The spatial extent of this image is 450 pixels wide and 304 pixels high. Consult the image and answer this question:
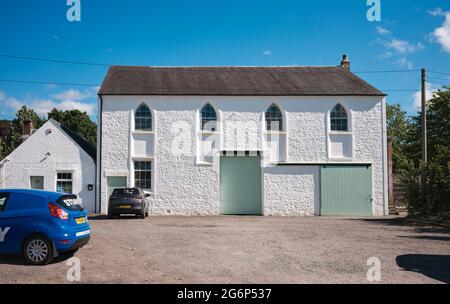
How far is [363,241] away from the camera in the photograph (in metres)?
11.1

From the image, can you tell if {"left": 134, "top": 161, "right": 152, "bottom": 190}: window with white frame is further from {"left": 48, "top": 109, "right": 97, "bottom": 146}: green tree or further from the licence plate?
{"left": 48, "top": 109, "right": 97, "bottom": 146}: green tree

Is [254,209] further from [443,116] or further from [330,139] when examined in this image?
[443,116]

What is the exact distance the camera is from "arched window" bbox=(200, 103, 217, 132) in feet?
70.1

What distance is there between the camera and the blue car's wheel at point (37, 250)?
7.61 meters

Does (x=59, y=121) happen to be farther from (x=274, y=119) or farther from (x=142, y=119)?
(x=274, y=119)

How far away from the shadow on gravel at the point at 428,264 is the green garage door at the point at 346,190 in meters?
11.9

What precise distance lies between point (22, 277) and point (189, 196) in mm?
14096

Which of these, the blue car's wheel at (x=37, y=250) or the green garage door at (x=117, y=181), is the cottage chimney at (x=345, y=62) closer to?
the green garage door at (x=117, y=181)

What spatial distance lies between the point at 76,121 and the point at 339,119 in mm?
39702

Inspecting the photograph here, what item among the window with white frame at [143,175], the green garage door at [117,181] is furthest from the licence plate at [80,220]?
the green garage door at [117,181]

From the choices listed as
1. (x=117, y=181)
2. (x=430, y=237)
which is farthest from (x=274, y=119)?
(x=430, y=237)

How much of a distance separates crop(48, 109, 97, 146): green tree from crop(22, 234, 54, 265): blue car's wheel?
45586mm
